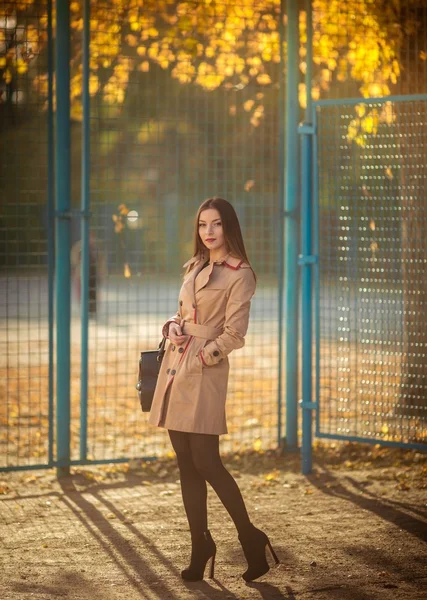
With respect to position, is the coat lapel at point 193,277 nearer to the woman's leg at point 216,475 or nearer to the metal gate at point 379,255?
the woman's leg at point 216,475

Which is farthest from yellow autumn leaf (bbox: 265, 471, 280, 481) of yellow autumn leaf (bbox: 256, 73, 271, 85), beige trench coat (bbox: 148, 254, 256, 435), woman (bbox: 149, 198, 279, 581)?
yellow autumn leaf (bbox: 256, 73, 271, 85)

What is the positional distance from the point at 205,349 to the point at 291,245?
143 inches

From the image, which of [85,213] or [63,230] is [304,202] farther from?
[63,230]

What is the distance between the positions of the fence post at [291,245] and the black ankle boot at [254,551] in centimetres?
326

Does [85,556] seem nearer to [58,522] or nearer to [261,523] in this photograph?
[58,522]

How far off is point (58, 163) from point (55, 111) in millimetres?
412

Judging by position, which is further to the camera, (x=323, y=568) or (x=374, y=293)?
(x=374, y=293)

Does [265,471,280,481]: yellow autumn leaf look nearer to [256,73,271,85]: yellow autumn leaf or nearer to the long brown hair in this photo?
the long brown hair

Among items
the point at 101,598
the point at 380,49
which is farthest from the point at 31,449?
the point at 380,49

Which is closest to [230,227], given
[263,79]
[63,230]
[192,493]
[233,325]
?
[233,325]

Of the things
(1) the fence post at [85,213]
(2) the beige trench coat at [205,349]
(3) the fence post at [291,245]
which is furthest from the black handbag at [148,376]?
(3) the fence post at [291,245]

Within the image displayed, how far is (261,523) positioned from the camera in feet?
20.7

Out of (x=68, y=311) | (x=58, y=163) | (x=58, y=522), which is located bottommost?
(x=58, y=522)

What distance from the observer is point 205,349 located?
15.9ft
